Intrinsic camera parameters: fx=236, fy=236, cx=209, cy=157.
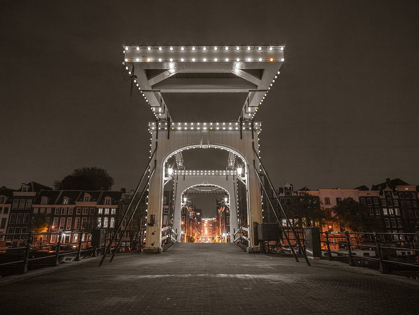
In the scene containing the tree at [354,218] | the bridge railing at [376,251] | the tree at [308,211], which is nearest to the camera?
the bridge railing at [376,251]

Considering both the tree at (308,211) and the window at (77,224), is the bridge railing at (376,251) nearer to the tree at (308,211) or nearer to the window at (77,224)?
the tree at (308,211)

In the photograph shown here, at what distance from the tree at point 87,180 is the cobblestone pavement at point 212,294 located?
48498mm

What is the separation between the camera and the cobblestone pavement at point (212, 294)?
10.7 feet

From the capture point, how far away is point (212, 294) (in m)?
3.96

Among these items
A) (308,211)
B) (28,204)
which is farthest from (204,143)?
(28,204)

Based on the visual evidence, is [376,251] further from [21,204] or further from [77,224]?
[21,204]

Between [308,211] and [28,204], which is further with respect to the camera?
[28,204]

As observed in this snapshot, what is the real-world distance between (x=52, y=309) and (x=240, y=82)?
1043 cm

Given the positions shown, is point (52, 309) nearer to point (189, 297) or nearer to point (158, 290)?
point (158, 290)

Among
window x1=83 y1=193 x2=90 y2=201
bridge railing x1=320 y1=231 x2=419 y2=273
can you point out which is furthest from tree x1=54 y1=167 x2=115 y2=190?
bridge railing x1=320 y1=231 x2=419 y2=273

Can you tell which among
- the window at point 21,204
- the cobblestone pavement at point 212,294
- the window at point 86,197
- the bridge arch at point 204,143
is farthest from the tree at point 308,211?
the window at point 21,204

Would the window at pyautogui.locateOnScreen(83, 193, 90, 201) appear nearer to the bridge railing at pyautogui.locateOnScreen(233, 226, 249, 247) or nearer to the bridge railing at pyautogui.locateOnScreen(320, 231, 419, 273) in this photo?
the bridge railing at pyautogui.locateOnScreen(233, 226, 249, 247)

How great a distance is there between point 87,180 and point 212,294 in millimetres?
53692

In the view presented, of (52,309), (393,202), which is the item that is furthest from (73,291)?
(393,202)
